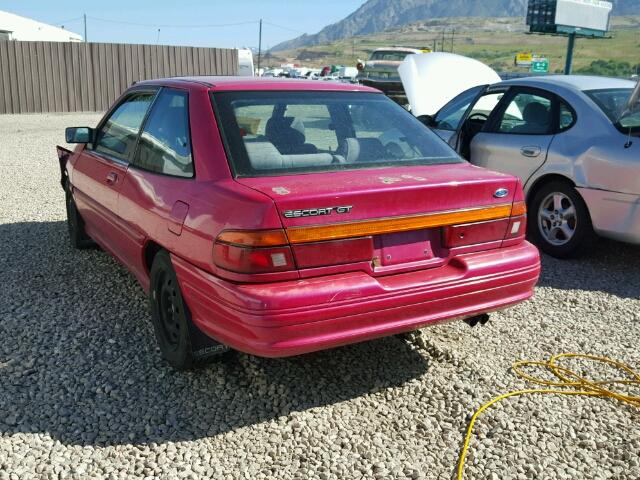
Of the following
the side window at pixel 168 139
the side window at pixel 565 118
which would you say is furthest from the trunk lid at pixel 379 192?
the side window at pixel 565 118

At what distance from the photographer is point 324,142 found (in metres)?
3.73

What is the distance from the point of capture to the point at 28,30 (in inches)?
Result: 1384

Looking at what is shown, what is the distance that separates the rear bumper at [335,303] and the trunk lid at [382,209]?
102 millimetres

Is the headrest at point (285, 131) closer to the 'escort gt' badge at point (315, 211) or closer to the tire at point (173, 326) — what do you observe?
the 'escort gt' badge at point (315, 211)

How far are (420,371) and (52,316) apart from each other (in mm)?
2435

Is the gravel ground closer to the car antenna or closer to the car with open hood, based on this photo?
the car with open hood

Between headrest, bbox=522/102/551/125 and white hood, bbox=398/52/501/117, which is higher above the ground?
white hood, bbox=398/52/501/117

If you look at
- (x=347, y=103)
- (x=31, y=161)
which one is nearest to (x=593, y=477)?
(x=347, y=103)

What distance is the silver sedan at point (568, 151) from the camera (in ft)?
17.3

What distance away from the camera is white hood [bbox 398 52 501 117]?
26.9 ft

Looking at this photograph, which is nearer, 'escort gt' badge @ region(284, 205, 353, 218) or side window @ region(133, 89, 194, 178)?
'escort gt' badge @ region(284, 205, 353, 218)

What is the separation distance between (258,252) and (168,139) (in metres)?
1.21

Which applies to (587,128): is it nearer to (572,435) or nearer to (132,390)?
(572,435)

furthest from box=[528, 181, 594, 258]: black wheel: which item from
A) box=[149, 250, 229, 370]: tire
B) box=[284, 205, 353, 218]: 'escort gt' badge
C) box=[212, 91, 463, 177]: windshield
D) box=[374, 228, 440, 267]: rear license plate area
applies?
box=[149, 250, 229, 370]: tire
